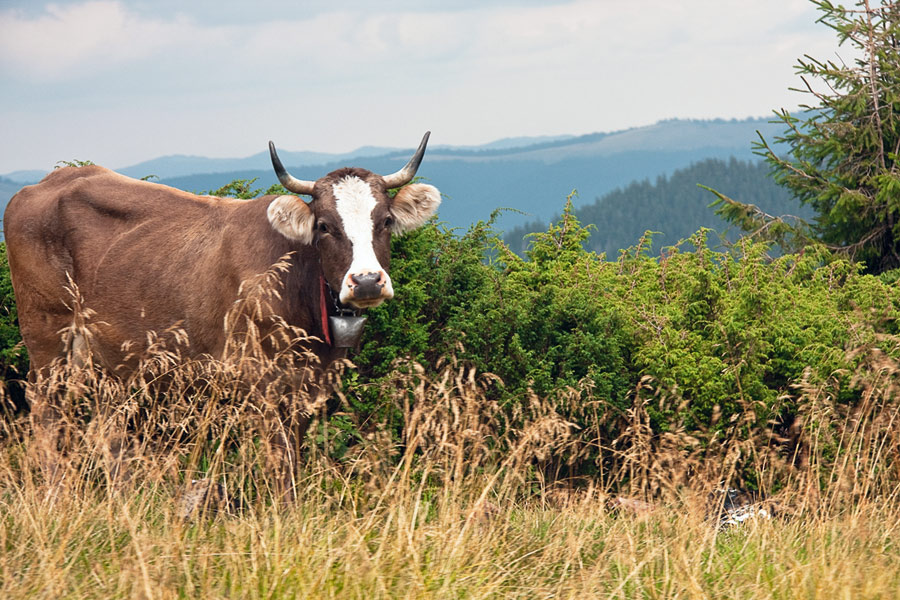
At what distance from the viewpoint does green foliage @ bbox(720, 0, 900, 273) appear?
12.7m

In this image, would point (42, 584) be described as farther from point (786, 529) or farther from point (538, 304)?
point (538, 304)

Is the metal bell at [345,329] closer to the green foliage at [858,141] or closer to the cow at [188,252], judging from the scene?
the cow at [188,252]

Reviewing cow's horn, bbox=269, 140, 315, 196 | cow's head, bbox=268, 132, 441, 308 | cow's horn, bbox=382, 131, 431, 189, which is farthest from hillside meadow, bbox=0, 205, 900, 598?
cow's horn, bbox=382, 131, 431, 189

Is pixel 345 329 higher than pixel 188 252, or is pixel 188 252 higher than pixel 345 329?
pixel 188 252

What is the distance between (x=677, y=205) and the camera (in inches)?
6240

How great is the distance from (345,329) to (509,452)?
1.47 m

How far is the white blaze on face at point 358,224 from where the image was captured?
5164 mm

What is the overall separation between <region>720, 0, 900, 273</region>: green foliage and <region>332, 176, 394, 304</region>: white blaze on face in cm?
875

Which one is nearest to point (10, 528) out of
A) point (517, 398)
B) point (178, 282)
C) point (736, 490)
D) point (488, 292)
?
point (178, 282)

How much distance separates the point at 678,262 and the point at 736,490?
9.22 ft

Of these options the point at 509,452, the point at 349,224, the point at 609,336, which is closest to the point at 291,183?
the point at 349,224

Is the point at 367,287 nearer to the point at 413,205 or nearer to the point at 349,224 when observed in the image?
the point at 349,224

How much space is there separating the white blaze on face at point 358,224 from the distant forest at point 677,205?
443 feet

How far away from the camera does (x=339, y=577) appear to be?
11.3 feet
